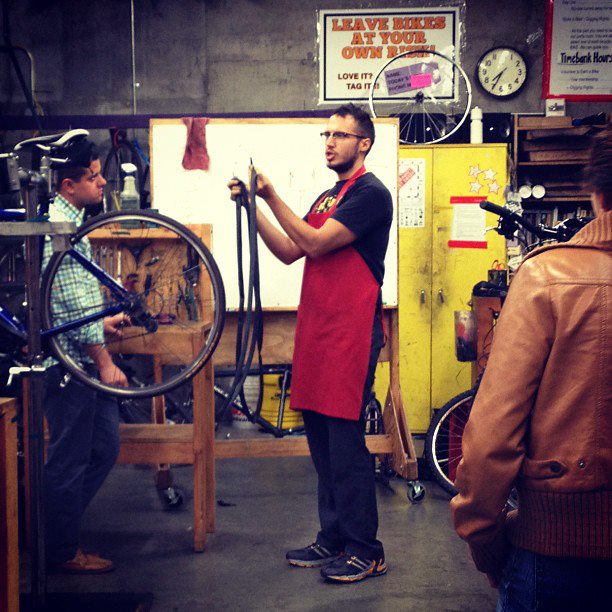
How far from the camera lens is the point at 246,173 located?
12.2 feet

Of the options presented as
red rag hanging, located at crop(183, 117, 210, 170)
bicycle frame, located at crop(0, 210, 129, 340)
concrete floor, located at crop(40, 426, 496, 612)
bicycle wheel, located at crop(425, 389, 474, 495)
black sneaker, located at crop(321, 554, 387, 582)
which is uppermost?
red rag hanging, located at crop(183, 117, 210, 170)

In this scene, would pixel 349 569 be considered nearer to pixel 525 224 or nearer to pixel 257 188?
pixel 257 188

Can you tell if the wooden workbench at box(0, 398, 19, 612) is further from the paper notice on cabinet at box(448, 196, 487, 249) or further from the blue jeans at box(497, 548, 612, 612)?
the paper notice on cabinet at box(448, 196, 487, 249)

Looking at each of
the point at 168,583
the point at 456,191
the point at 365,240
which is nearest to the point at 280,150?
the point at 365,240

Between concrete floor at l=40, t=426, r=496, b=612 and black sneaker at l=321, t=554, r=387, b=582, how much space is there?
0.11ft

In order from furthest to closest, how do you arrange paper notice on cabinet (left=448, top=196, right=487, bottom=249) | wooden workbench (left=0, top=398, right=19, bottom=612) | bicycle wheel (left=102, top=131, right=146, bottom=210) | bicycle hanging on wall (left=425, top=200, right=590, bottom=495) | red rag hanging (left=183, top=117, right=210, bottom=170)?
bicycle wheel (left=102, top=131, right=146, bottom=210)
paper notice on cabinet (left=448, top=196, right=487, bottom=249)
bicycle hanging on wall (left=425, top=200, right=590, bottom=495)
red rag hanging (left=183, top=117, right=210, bottom=170)
wooden workbench (left=0, top=398, right=19, bottom=612)

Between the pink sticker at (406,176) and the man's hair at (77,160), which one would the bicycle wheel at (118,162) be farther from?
the man's hair at (77,160)

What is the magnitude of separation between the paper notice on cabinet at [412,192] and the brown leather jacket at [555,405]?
12.4 feet

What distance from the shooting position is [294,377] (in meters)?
2.97

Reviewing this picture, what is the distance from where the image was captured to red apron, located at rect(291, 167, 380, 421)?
2834 mm

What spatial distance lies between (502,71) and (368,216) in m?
3.46

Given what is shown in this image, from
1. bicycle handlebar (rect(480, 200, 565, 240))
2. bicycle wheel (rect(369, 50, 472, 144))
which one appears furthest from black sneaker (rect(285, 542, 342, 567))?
bicycle wheel (rect(369, 50, 472, 144))

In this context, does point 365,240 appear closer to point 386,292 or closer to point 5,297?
point 386,292

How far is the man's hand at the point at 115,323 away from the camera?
9.67 feet
